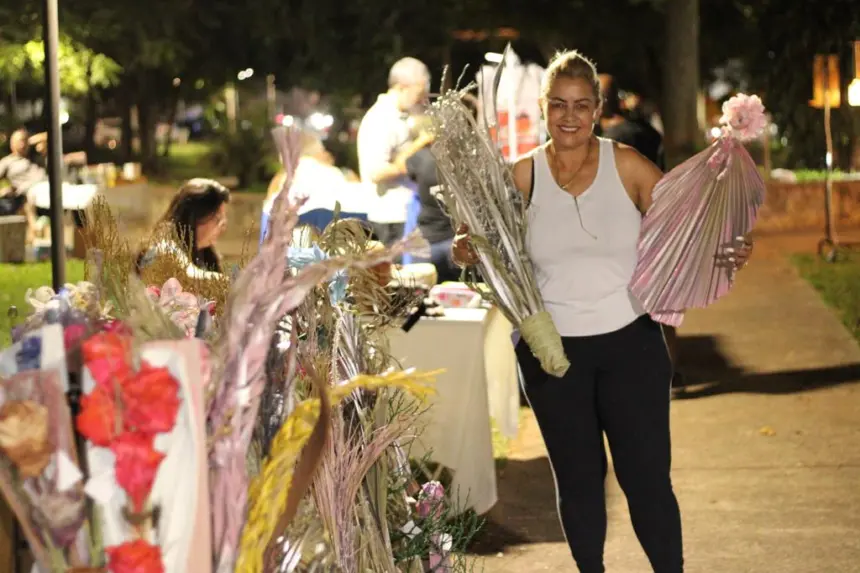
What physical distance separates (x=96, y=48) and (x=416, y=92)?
37.0 feet

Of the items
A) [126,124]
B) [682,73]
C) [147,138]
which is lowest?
[682,73]

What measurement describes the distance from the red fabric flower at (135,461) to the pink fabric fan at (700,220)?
1989 millimetres

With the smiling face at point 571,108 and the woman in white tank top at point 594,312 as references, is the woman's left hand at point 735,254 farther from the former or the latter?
the smiling face at point 571,108

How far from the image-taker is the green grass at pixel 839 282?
11119mm

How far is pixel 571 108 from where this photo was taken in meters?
3.99

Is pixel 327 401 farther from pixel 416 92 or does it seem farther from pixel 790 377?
pixel 790 377

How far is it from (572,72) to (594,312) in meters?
0.67

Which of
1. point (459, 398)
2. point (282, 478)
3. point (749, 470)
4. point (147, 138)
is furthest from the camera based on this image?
point (147, 138)

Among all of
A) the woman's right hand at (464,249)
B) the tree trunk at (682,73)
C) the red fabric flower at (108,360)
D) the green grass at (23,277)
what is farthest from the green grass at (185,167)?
the red fabric flower at (108,360)

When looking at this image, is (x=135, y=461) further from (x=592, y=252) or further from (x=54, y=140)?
(x=54, y=140)

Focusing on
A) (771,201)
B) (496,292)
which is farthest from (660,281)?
(771,201)

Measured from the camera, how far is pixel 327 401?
2584 mm

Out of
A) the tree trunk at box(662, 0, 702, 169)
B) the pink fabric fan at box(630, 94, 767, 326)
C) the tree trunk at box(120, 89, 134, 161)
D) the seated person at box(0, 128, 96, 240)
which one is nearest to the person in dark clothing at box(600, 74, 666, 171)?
the pink fabric fan at box(630, 94, 767, 326)

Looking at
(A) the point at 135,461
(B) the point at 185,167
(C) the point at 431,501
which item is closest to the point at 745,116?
(C) the point at 431,501
